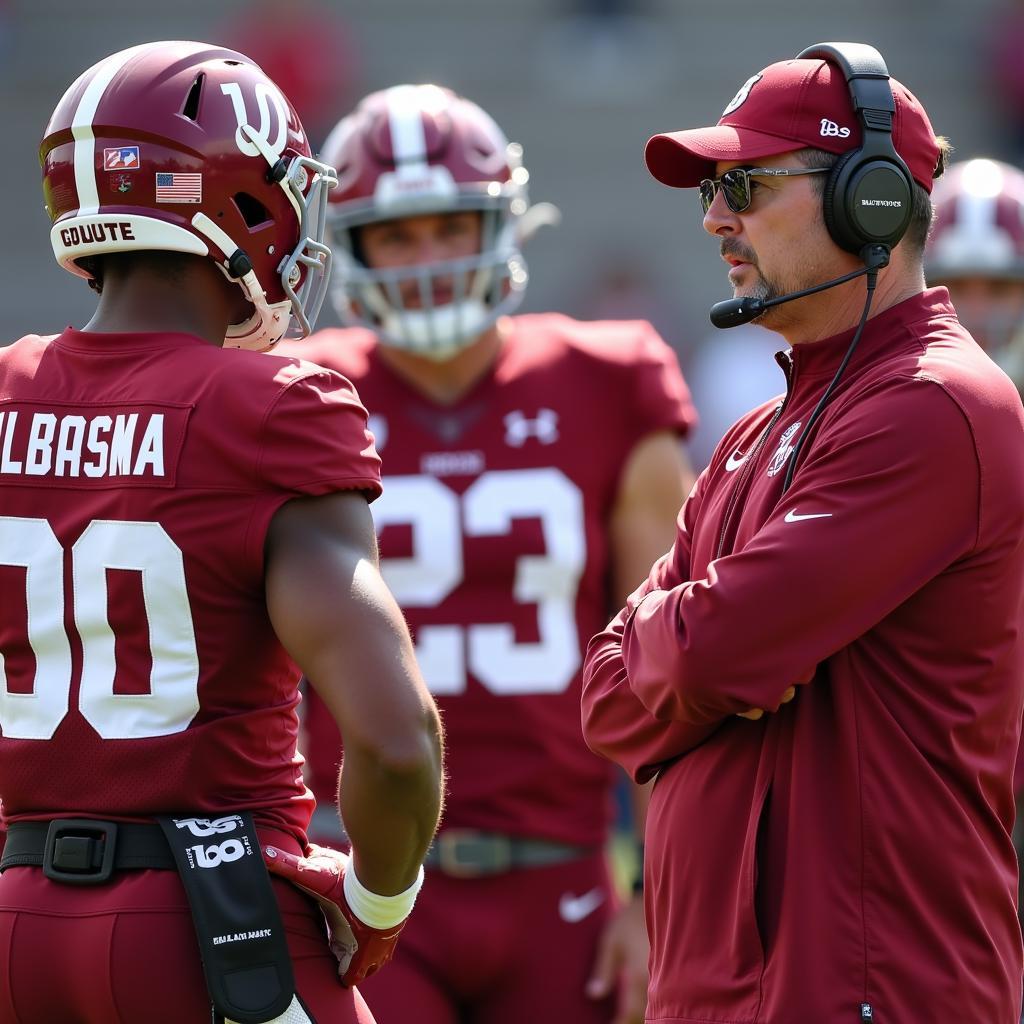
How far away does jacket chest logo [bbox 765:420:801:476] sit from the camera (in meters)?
2.30

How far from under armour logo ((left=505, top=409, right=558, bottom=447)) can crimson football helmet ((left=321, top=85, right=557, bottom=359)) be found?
0.22m

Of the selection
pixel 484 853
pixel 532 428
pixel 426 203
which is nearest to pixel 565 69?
pixel 426 203

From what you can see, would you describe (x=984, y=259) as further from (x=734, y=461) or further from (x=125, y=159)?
(x=125, y=159)

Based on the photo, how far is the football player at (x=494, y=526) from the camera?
11.4 feet

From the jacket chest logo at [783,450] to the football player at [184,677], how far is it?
0.55 meters

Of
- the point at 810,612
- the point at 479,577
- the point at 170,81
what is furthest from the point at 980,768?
the point at 479,577

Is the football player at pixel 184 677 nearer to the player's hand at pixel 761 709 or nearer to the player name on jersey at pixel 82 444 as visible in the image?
the player name on jersey at pixel 82 444

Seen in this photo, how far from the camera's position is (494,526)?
363 cm

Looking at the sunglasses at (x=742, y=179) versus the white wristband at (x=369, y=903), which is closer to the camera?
the white wristband at (x=369, y=903)

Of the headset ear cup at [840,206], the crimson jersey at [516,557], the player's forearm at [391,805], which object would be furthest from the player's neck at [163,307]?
the crimson jersey at [516,557]

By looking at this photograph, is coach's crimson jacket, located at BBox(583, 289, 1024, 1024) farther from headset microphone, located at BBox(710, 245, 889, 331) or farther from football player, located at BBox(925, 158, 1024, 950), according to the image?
football player, located at BBox(925, 158, 1024, 950)

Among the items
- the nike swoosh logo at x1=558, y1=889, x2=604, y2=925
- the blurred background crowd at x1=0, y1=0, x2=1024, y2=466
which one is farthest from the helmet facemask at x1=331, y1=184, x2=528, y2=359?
the blurred background crowd at x1=0, y1=0, x2=1024, y2=466

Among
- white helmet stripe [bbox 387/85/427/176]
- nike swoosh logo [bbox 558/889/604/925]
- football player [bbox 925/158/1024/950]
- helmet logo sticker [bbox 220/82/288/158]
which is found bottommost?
nike swoosh logo [bbox 558/889/604/925]

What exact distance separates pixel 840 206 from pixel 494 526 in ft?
4.89
